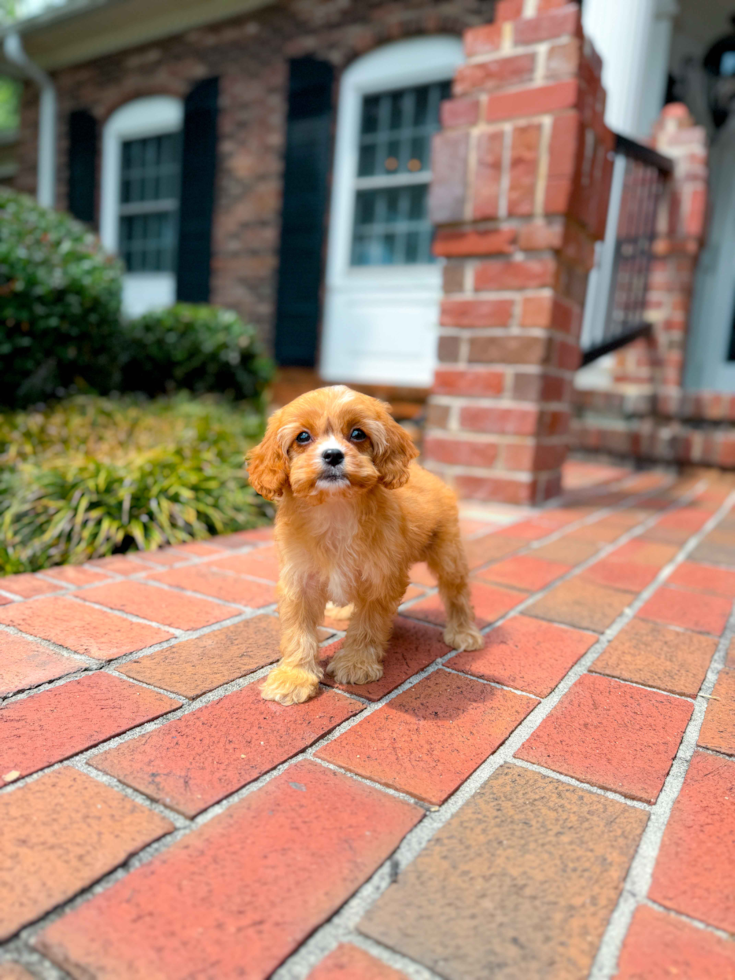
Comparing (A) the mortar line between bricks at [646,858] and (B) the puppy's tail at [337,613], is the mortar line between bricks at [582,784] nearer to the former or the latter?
(A) the mortar line between bricks at [646,858]

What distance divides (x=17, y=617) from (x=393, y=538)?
1.20m

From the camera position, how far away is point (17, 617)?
1.98 m

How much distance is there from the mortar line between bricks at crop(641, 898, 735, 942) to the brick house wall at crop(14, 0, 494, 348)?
842 cm

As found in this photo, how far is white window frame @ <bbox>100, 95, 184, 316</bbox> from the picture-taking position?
31.7 feet

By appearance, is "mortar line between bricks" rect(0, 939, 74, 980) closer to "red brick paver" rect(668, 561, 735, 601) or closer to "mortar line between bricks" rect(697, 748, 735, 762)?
"mortar line between bricks" rect(697, 748, 735, 762)

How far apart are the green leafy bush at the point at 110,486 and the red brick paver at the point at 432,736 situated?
1.67m

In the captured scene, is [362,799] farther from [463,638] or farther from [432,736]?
[463,638]

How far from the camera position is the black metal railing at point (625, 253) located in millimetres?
4969

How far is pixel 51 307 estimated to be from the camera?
4715 millimetres

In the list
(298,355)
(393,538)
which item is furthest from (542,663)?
(298,355)

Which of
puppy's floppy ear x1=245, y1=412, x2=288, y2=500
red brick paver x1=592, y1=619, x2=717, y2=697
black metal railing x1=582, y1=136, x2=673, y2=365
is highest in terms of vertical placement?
black metal railing x1=582, y1=136, x2=673, y2=365

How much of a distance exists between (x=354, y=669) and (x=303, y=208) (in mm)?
7754

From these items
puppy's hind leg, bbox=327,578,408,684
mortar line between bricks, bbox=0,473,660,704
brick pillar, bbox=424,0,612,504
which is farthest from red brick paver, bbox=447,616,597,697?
brick pillar, bbox=424,0,612,504

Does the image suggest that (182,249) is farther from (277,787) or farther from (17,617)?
(277,787)
